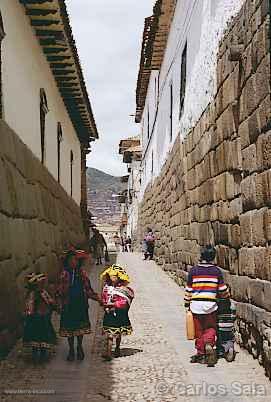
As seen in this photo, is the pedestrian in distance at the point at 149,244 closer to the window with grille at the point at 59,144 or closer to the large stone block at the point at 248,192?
the window with grille at the point at 59,144

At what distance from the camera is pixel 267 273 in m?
6.68

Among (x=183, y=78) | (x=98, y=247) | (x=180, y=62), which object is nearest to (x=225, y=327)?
(x=183, y=78)

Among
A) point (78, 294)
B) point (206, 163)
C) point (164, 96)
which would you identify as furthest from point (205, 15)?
point (164, 96)

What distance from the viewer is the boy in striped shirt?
7.39 m

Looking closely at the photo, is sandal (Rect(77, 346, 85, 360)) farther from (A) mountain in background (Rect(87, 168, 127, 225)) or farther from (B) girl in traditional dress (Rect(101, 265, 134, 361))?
(A) mountain in background (Rect(87, 168, 127, 225))

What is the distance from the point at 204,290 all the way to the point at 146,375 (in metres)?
1.16

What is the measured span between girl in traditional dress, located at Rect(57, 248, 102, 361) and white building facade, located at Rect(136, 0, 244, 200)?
10.9ft

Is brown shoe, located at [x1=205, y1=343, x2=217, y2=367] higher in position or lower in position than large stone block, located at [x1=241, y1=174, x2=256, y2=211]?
lower

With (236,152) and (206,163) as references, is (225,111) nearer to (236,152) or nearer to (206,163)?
(236,152)

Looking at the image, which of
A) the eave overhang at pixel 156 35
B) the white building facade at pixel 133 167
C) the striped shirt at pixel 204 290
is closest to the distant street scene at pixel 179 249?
the striped shirt at pixel 204 290

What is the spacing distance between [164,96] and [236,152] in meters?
12.0

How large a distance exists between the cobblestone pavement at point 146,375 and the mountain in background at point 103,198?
9625 centimetres

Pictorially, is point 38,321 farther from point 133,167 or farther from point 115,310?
point 133,167

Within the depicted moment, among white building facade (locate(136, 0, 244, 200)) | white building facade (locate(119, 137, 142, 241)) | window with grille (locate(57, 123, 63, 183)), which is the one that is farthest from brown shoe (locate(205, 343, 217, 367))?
white building facade (locate(119, 137, 142, 241))
